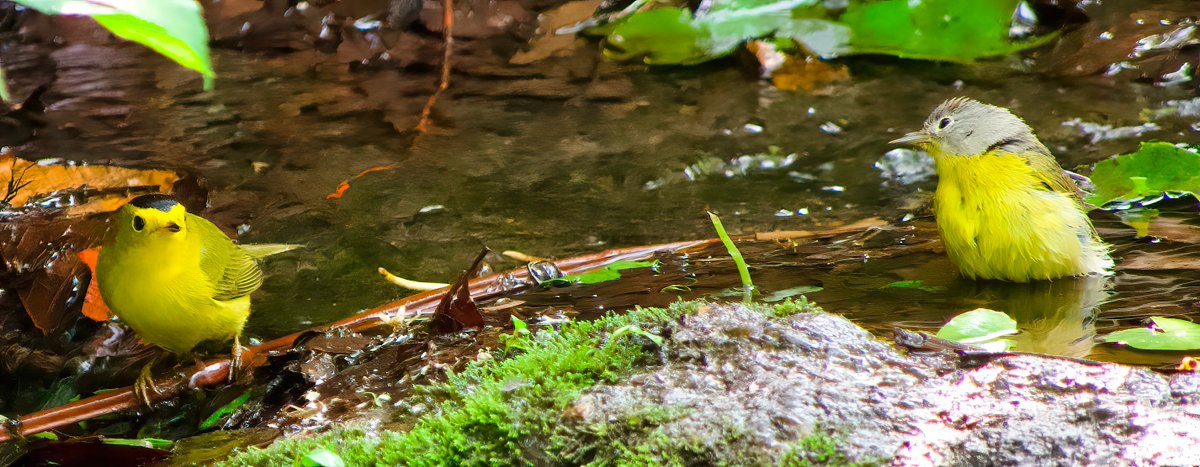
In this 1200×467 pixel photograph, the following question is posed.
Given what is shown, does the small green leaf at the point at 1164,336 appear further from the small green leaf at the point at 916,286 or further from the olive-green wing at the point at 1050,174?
the olive-green wing at the point at 1050,174

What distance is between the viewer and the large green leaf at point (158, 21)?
0.79 meters

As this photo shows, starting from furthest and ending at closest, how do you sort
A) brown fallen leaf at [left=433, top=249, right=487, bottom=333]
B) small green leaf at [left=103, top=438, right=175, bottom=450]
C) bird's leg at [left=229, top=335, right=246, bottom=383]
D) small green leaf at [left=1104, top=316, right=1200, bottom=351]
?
bird's leg at [left=229, top=335, right=246, bottom=383] < brown fallen leaf at [left=433, top=249, right=487, bottom=333] < small green leaf at [left=103, top=438, right=175, bottom=450] < small green leaf at [left=1104, top=316, right=1200, bottom=351]

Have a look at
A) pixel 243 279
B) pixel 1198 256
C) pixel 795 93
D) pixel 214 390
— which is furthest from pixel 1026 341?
pixel 795 93

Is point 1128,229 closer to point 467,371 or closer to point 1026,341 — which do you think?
point 1026,341

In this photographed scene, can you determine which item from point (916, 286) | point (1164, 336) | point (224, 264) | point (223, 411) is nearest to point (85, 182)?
point (224, 264)

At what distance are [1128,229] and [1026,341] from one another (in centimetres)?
165

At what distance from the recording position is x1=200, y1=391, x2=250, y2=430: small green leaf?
122 inches

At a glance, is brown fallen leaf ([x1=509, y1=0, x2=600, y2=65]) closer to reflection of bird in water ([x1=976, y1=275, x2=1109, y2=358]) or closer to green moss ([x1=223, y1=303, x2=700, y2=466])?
reflection of bird in water ([x1=976, y1=275, x2=1109, y2=358])

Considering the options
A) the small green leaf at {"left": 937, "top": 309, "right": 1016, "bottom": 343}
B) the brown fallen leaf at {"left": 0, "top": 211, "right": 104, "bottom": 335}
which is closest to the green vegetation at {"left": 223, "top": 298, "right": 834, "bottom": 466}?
the small green leaf at {"left": 937, "top": 309, "right": 1016, "bottom": 343}

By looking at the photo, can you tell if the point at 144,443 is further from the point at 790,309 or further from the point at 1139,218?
the point at 1139,218

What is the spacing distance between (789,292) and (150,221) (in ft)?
7.82

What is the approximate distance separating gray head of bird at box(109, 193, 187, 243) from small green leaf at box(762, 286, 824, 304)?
2251 millimetres

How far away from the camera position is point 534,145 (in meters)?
6.23

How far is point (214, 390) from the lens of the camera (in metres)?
3.42
